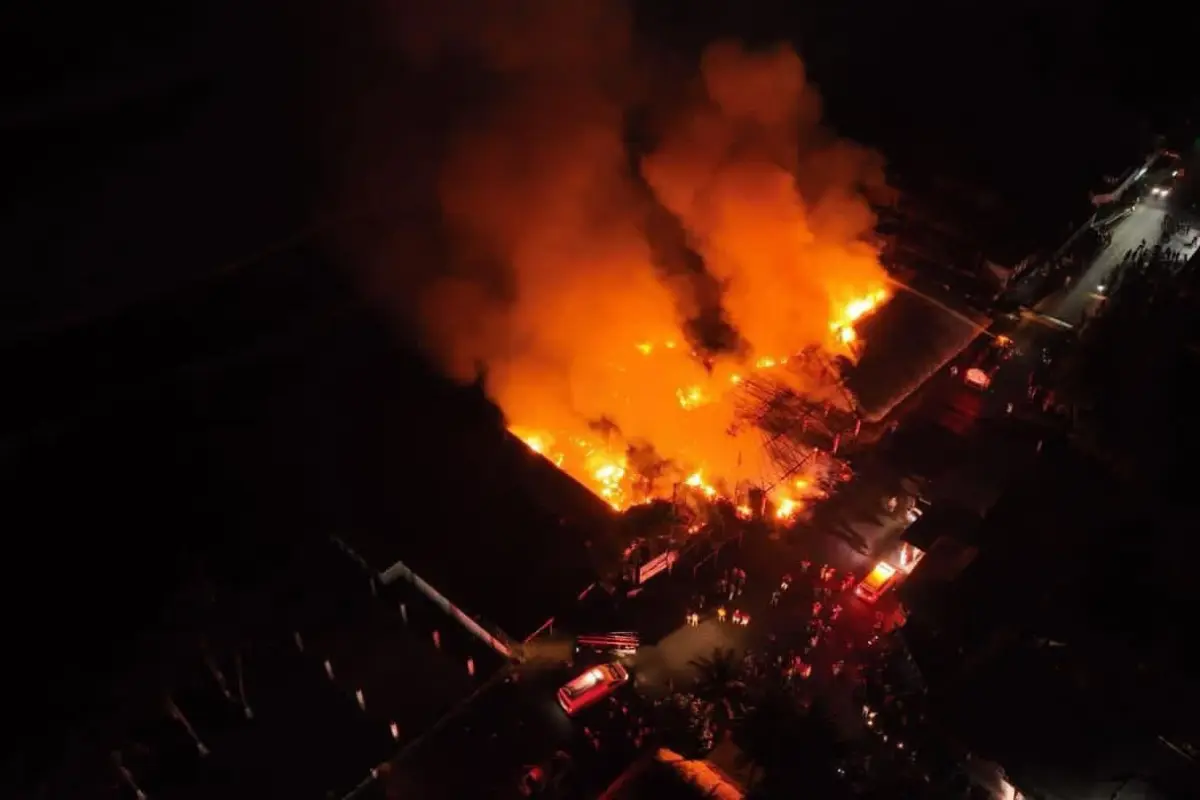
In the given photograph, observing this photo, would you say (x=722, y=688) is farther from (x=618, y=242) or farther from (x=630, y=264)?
(x=618, y=242)

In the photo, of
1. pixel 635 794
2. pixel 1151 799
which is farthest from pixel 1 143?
pixel 1151 799

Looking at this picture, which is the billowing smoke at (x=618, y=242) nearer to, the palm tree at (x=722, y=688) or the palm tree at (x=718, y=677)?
the palm tree at (x=718, y=677)

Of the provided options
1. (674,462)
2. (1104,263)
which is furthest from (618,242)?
(1104,263)

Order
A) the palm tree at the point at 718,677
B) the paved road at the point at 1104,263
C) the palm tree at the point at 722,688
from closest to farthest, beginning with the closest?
the palm tree at the point at 722,688 → the palm tree at the point at 718,677 → the paved road at the point at 1104,263

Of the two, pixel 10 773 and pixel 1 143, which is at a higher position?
pixel 1 143

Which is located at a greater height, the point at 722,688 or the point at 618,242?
the point at 618,242

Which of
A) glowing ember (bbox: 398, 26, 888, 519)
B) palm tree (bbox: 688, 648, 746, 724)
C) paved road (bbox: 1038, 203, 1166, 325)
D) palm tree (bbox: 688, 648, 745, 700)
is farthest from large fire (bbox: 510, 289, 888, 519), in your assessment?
paved road (bbox: 1038, 203, 1166, 325)

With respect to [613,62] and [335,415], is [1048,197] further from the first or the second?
[335,415]

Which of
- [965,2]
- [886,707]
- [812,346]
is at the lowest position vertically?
[886,707]

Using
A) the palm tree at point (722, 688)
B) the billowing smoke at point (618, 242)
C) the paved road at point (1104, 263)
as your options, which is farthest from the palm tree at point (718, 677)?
the paved road at point (1104, 263)
